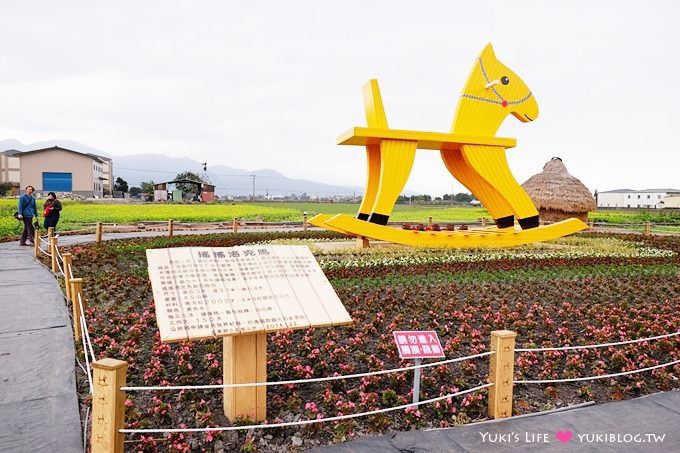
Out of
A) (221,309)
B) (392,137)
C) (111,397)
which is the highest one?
(392,137)

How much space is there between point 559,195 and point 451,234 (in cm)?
1696

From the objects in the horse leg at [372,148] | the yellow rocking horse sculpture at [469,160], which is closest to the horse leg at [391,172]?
the yellow rocking horse sculpture at [469,160]

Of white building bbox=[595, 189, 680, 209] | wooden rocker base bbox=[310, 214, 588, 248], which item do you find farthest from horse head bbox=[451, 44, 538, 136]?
white building bbox=[595, 189, 680, 209]

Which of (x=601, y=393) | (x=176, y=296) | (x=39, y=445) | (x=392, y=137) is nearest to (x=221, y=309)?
(x=176, y=296)

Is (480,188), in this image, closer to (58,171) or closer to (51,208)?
(51,208)

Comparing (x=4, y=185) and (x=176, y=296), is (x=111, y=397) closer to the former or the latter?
(x=176, y=296)

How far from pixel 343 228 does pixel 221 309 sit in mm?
8145

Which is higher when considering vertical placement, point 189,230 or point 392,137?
point 392,137

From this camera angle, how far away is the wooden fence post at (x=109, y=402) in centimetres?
323

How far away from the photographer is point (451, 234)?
1357 cm

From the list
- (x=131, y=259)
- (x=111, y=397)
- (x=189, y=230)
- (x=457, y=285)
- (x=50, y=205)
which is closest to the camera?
(x=111, y=397)

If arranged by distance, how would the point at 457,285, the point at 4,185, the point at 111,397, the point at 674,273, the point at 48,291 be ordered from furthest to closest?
the point at 4,185 < the point at 674,273 < the point at 457,285 < the point at 48,291 < the point at 111,397

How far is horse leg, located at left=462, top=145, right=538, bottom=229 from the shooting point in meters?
13.3

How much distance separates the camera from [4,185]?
46500mm
